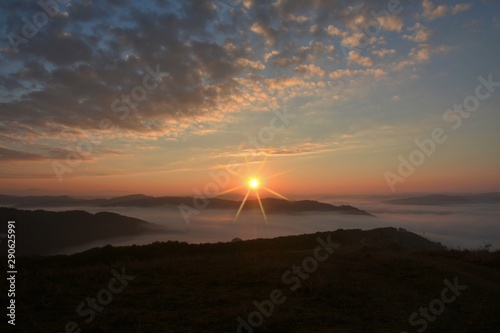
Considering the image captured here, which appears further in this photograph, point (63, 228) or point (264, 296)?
point (63, 228)

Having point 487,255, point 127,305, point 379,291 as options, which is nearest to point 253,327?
point 127,305

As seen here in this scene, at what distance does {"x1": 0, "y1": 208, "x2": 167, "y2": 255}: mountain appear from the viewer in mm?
116312

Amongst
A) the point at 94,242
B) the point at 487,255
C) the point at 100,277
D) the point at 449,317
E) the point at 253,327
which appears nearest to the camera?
the point at 253,327

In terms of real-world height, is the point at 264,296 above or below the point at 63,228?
above

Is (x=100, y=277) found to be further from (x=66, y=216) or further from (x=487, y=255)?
(x=66, y=216)

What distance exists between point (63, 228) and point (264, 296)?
13910 centimetres

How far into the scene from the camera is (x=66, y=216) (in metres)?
138

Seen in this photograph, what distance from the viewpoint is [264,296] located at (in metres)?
12.2

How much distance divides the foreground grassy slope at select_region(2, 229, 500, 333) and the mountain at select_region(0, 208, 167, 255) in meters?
113

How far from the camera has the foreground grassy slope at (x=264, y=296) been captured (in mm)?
9570

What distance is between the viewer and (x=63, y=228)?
129500 mm

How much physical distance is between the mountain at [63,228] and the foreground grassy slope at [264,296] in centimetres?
11273

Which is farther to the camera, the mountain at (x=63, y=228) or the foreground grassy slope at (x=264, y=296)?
the mountain at (x=63, y=228)

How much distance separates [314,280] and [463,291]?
19.1 feet
